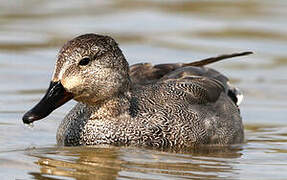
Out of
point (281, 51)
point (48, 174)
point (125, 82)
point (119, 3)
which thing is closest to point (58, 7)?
point (119, 3)

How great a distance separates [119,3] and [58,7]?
135 centimetres

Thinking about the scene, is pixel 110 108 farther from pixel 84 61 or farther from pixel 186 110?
pixel 186 110

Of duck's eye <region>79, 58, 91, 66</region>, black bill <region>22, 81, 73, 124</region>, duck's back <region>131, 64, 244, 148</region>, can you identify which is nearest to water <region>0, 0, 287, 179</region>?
duck's back <region>131, 64, 244, 148</region>

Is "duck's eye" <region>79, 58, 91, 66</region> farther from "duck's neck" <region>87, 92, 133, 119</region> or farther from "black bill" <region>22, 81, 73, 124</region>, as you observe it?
"duck's neck" <region>87, 92, 133, 119</region>

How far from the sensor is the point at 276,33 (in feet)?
53.0

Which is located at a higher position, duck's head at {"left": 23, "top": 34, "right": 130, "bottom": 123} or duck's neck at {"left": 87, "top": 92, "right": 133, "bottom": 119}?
duck's head at {"left": 23, "top": 34, "right": 130, "bottom": 123}

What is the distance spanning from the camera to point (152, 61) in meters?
14.4

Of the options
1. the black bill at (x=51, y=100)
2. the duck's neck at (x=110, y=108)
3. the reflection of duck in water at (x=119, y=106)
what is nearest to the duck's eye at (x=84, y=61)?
the reflection of duck in water at (x=119, y=106)

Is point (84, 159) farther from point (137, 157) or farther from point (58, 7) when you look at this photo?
point (58, 7)

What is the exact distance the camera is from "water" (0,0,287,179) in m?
8.29

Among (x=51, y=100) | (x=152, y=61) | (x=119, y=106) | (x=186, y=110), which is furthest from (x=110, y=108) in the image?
(x=152, y=61)

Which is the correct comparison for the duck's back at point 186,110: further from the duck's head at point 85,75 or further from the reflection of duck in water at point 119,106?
the duck's head at point 85,75

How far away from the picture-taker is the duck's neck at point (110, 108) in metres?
9.32

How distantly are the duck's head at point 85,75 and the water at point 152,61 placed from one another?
1.69 ft
